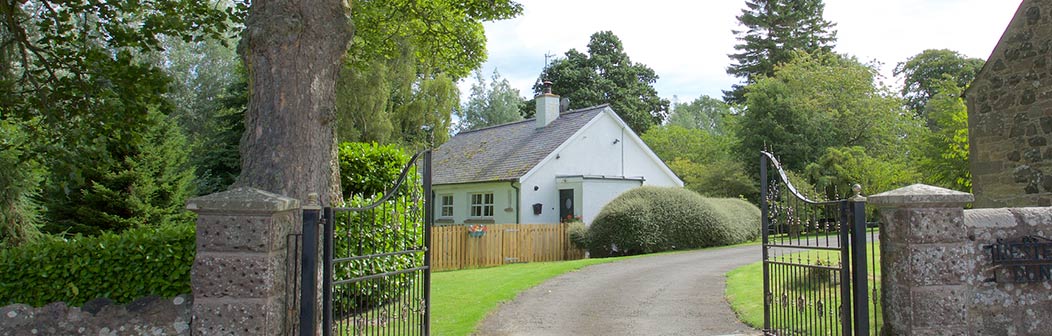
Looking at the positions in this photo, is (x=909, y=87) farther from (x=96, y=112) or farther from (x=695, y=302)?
(x=96, y=112)

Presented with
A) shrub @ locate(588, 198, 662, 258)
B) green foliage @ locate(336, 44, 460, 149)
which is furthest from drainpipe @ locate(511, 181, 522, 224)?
shrub @ locate(588, 198, 662, 258)

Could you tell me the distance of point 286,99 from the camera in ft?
22.1

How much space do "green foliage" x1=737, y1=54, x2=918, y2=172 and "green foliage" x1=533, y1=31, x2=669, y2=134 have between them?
11.8 metres

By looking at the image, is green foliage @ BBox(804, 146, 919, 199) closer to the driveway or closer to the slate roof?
the slate roof

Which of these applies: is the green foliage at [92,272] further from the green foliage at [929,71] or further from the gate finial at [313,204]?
the green foliage at [929,71]

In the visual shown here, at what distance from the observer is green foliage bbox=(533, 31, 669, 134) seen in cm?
4444

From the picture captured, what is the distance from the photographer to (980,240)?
6.04m

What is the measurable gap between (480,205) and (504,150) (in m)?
2.84

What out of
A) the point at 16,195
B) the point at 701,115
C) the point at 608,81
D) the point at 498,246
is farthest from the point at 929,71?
the point at 16,195

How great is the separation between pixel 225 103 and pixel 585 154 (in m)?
12.7

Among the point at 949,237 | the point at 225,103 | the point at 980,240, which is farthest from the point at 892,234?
the point at 225,103

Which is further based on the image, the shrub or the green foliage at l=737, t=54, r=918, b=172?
the green foliage at l=737, t=54, r=918, b=172

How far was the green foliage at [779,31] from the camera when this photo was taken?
4550cm

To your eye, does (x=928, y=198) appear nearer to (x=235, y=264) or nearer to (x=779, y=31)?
(x=235, y=264)
